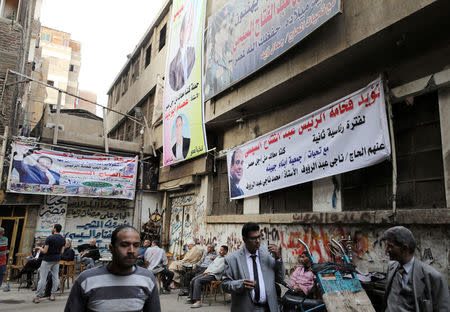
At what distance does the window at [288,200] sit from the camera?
702 centimetres

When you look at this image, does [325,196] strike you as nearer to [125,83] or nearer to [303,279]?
[303,279]

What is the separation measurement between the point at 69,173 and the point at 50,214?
1764 mm

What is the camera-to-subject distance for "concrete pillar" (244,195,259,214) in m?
8.41

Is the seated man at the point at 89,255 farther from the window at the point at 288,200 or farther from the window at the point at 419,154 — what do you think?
the window at the point at 419,154

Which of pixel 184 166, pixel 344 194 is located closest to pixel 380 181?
pixel 344 194

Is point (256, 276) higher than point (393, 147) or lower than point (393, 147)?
lower

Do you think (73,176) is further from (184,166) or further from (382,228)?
(382,228)

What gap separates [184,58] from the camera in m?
10.2

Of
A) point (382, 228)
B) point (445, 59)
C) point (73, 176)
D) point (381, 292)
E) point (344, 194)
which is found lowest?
point (381, 292)

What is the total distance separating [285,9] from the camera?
260 inches

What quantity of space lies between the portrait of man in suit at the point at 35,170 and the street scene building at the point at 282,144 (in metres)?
0.14

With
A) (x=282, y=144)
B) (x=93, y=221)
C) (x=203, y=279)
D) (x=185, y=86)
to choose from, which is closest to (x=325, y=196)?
(x=282, y=144)

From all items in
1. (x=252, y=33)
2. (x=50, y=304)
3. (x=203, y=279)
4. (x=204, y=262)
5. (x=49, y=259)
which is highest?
(x=252, y=33)

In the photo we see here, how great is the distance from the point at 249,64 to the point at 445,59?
4026mm
